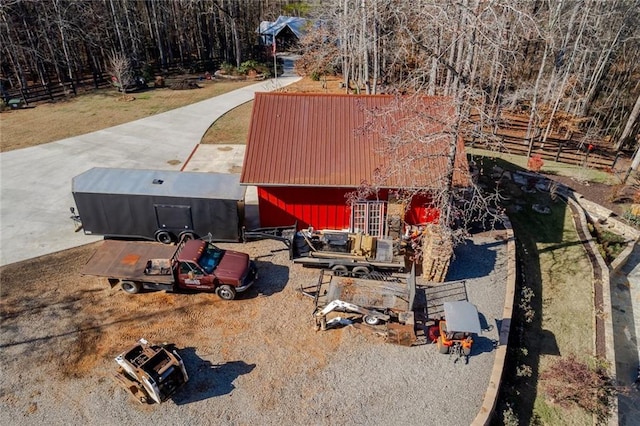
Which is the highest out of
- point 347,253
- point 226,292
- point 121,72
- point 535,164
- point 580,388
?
point 121,72

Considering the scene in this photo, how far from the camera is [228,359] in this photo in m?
11.8

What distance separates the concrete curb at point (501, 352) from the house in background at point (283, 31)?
4143 centimetres

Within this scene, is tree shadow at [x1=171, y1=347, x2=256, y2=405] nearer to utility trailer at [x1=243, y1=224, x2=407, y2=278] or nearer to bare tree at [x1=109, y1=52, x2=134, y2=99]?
utility trailer at [x1=243, y1=224, x2=407, y2=278]

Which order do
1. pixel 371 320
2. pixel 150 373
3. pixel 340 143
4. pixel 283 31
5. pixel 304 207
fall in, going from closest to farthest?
1. pixel 150 373
2. pixel 371 320
3. pixel 304 207
4. pixel 340 143
5. pixel 283 31

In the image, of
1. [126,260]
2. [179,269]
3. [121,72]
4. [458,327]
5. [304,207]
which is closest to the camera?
[458,327]

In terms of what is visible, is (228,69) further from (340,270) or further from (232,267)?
(340,270)

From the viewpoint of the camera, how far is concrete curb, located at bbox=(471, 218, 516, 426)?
10164 mm

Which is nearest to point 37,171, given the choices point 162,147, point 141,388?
point 162,147

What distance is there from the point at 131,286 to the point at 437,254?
35.8ft

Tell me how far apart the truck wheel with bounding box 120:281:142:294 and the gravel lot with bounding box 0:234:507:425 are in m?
0.23

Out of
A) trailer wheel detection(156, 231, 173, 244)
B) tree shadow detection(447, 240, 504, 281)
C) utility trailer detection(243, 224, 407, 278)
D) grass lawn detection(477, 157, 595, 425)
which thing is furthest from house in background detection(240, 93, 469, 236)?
grass lawn detection(477, 157, 595, 425)

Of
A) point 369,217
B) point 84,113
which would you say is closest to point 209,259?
point 369,217

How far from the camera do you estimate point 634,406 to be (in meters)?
12.0

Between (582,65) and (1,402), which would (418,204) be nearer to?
(1,402)
